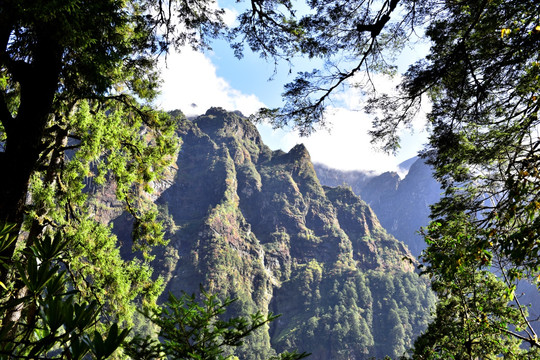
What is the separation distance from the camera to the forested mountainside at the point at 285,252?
11700cm

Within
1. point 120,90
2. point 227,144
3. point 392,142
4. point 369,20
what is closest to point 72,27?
point 369,20

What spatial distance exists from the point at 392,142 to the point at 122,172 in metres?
6.26

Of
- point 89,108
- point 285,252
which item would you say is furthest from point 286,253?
point 89,108

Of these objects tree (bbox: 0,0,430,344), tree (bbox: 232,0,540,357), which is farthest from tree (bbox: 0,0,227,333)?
tree (bbox: 232,0,540,357)

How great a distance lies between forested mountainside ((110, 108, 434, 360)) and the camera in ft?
384

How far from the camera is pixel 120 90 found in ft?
26.7

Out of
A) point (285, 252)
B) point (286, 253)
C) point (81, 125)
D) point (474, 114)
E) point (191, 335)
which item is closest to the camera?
point (191, 335)

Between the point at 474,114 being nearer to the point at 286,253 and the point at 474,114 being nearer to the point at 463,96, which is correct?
the point at 463,96

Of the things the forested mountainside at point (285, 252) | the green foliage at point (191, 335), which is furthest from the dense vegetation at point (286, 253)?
the green foliage at point (191, 335)

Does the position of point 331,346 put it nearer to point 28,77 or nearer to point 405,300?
point 405,300

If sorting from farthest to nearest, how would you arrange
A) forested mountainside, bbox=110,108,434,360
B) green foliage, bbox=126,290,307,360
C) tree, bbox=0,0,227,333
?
forested mountainside, bbox=110,108,434,360 < tree, bbox=0,0,227,333 < green foliage, bbox=126,290,307,360

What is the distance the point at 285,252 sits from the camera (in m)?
155

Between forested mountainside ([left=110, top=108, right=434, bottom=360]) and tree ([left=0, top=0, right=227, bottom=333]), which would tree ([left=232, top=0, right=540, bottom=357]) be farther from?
forested mountainside ([left=110, top=108, right=434, bottom=360])

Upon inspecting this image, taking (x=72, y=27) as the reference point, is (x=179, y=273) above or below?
above
